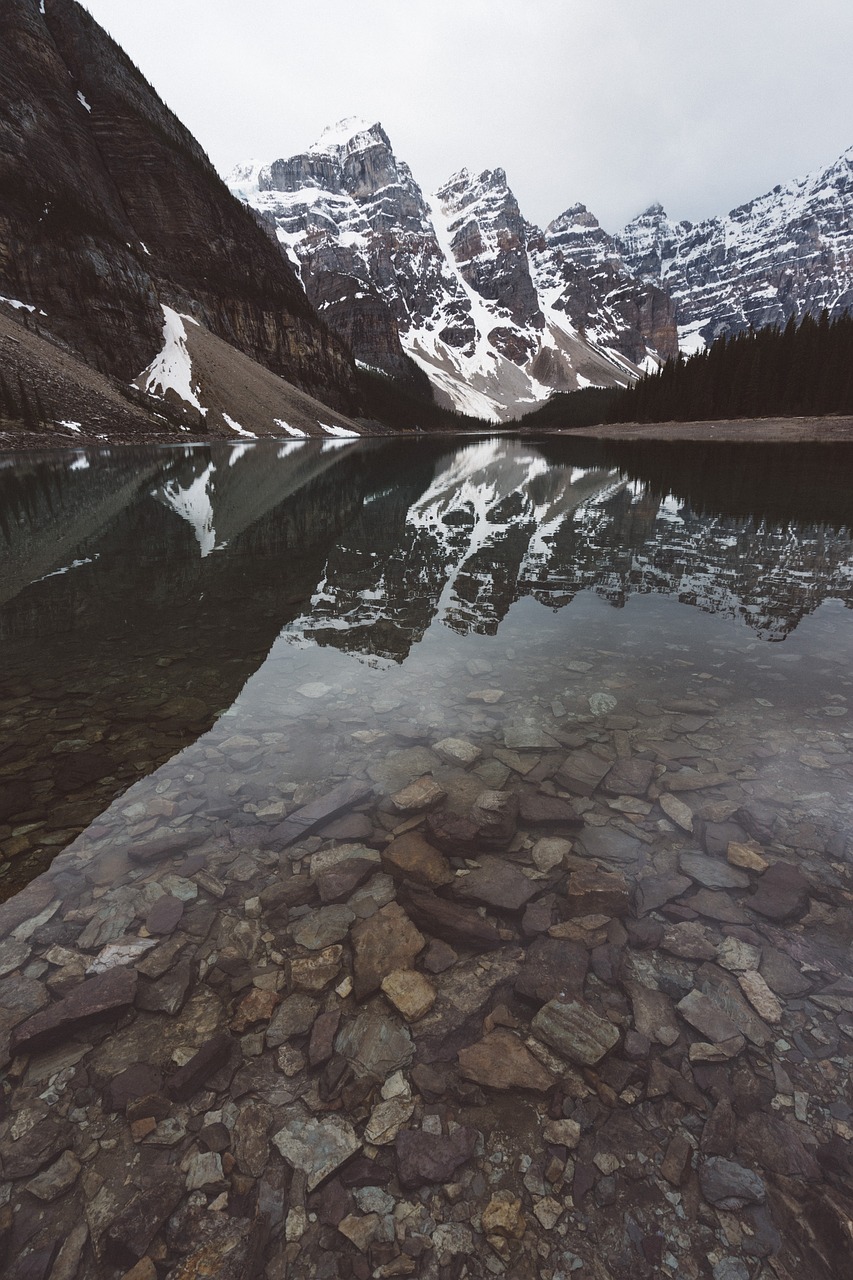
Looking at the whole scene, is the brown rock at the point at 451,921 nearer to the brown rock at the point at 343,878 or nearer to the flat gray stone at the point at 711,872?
the brown rock at the point at 343,878

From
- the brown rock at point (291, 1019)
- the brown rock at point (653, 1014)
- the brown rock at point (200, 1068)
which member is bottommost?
the brown rock at point (291, 1019)

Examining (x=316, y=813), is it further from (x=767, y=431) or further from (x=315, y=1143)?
(x=767, y=431)

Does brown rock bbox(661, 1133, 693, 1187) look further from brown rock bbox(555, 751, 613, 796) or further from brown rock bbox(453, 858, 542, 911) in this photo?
brown rock bbox(555, 751, 613, 796)

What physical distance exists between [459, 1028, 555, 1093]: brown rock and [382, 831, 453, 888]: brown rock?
1.59 meters

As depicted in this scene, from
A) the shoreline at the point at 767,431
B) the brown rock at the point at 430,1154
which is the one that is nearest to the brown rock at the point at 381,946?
the brown rock at the point at 430,1154

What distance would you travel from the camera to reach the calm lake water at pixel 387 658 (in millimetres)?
6828

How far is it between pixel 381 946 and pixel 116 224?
175630mm

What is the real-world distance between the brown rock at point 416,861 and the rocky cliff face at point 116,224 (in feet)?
404

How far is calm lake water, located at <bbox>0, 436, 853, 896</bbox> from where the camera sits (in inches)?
269

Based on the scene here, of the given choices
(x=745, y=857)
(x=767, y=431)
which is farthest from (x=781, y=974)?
(x=767, y=431)

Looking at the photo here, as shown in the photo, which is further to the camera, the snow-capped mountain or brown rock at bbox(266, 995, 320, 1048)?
the snow-capped mountain

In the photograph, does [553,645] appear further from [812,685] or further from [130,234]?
[130,234]

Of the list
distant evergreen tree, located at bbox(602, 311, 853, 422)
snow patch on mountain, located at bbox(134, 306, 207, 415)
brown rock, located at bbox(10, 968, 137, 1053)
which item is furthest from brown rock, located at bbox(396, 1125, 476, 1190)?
snow patch on mountain, located at bbox(134, 306, 207, 415)

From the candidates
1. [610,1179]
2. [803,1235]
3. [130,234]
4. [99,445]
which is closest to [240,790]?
[610,1179]
